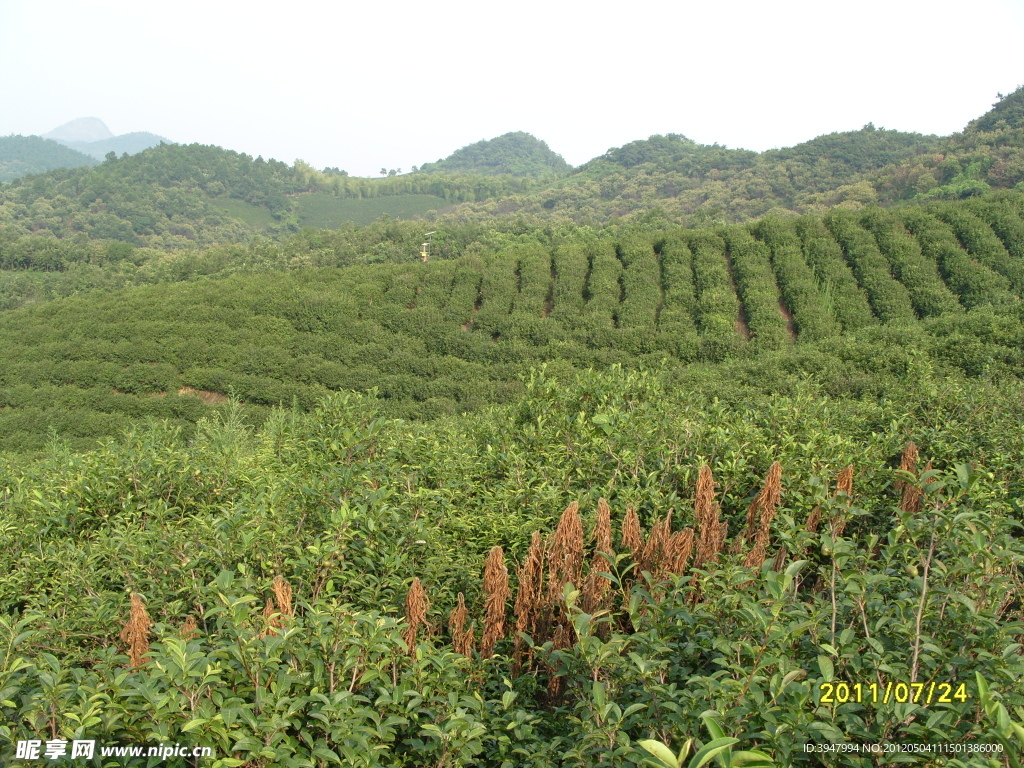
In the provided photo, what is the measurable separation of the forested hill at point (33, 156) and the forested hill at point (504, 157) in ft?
288

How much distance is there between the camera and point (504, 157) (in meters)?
167

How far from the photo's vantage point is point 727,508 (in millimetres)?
5613

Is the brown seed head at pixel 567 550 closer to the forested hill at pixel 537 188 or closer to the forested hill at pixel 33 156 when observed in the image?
the forested hill at pixel 537 188

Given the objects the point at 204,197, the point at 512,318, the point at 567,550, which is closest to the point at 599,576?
the point at 567,550

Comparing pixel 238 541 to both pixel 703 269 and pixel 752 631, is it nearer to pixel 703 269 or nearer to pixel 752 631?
pixel 752 631

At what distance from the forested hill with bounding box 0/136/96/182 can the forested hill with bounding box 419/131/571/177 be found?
8777 cm

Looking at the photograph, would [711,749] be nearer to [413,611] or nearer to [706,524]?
[413,611]

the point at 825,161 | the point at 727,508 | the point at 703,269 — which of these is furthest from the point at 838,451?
the point at 825,161

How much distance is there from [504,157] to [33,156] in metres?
121

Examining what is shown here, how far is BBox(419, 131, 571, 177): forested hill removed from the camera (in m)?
162

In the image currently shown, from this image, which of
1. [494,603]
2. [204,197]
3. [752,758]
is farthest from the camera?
[204,197]

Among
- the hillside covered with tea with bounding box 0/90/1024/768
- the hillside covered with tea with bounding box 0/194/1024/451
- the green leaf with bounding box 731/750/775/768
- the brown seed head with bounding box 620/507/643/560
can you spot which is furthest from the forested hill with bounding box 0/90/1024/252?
the green leaf with bounding box 731/750/775/768

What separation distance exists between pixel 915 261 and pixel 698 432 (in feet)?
78.8

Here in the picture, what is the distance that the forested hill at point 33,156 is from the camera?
15788cm
